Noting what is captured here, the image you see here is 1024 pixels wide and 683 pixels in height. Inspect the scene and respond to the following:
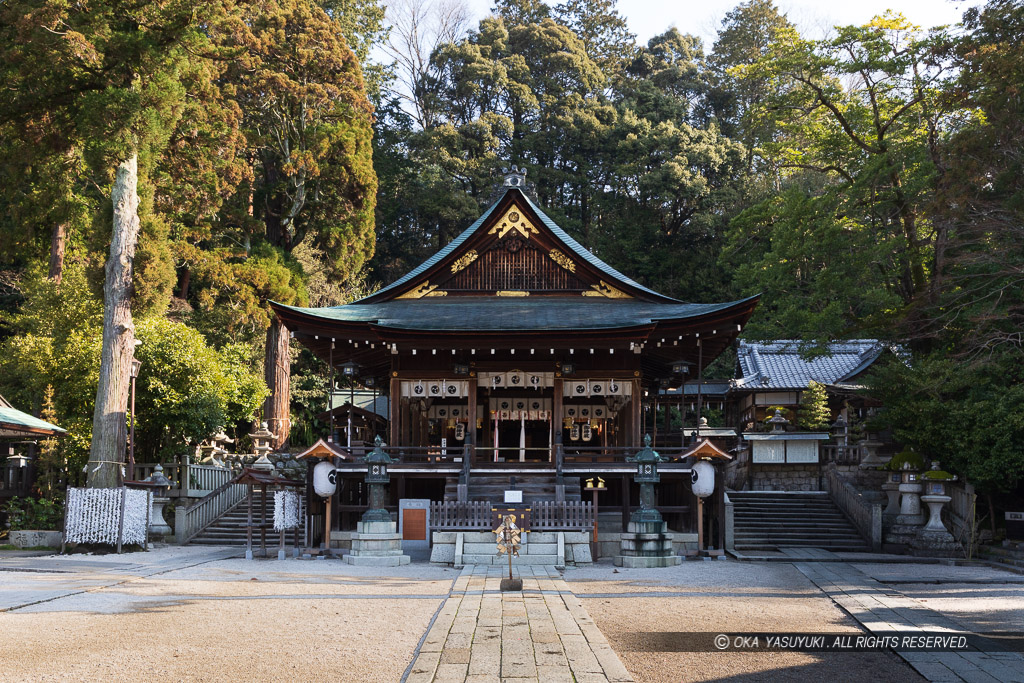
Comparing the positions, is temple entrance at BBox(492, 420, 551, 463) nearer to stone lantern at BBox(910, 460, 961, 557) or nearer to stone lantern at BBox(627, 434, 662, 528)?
stone lantern at BBox(627, 434, 662, 528)

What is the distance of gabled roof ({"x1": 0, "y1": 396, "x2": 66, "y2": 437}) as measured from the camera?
66.2 feet

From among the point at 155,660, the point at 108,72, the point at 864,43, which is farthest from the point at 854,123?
the point at 155,660

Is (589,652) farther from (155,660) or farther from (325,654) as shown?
(155,660)

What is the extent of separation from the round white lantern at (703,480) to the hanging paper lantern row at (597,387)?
5456 mm

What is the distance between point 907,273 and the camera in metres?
27.8

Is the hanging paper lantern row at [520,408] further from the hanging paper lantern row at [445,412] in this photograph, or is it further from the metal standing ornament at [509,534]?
the metal standing ornament at [509,534]

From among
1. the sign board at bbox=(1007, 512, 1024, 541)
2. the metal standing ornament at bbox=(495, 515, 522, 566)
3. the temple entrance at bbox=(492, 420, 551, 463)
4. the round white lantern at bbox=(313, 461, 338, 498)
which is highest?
the temple entrance at bbox=(492, 420, 551, 463)

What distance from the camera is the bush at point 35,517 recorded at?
22.5m

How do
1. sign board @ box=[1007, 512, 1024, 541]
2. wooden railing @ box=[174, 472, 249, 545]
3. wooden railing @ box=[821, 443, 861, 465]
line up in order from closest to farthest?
sign board @ box=[1007, 512, 1024, 541], wooden railing @ box=[174, 472, 249, 545], wooden railing @ box=[821, 443, 861, 465]

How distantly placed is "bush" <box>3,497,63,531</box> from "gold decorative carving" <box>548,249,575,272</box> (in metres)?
15.7

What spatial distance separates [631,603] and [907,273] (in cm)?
2002

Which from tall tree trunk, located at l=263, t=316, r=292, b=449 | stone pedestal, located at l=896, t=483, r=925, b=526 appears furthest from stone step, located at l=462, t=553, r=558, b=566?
tall tree trunk, located at l=263, t=316, r=292, b=449

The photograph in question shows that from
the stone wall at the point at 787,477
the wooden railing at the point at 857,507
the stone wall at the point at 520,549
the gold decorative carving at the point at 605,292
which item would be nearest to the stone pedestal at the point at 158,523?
the stone wall at the point at 520,549

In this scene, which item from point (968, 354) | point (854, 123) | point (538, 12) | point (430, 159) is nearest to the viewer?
point (968, 354)
